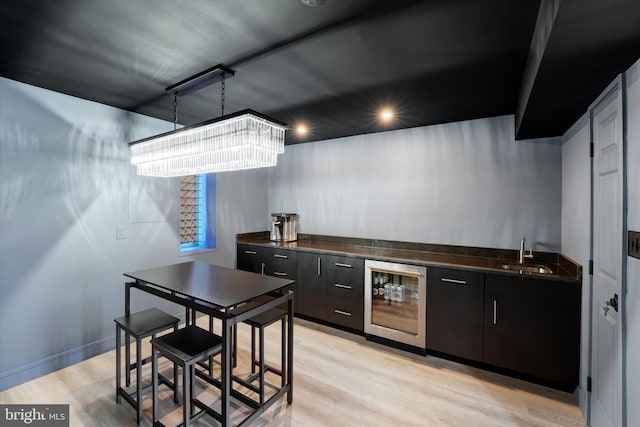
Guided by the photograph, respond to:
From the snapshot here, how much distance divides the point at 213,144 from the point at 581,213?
2628 mm

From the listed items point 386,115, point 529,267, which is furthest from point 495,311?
point 386,115

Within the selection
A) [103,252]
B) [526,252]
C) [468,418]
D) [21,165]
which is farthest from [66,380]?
[526,252]

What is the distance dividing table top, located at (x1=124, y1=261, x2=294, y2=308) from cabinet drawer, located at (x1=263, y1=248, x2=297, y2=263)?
115 cm

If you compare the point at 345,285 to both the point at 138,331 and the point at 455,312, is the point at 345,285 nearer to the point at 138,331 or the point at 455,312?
the point at 455,312

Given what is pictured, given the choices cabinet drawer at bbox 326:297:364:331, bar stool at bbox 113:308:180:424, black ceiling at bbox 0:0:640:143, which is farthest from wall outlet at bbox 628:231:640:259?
bar stool at bbox 113:308:180:424

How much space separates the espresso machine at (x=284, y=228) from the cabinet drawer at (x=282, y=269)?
47cm

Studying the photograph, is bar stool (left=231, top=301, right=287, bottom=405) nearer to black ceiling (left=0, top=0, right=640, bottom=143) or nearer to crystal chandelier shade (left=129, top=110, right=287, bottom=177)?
crystal chandelier shade (left=129, top=110, right=287, bottom=177)

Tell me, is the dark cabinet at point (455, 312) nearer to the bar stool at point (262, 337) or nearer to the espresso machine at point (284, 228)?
the bar stool at point (262, 337)

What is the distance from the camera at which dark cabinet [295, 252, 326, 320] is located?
336 cm

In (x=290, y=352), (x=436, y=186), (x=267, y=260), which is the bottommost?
(x=290, y=352)

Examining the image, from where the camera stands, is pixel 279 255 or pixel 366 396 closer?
pixel 366 396

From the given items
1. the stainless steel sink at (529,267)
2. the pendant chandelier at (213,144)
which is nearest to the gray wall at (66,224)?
the pendant chandelier at (213,144)

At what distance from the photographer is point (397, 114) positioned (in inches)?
115

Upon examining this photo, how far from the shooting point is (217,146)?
1924mm
